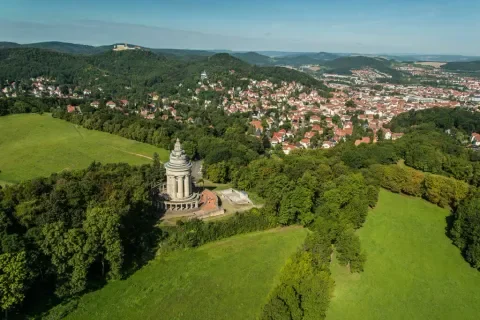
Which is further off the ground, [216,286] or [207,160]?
[207,160]

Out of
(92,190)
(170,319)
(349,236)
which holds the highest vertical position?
(92,190)

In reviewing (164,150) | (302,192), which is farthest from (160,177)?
(164,150)

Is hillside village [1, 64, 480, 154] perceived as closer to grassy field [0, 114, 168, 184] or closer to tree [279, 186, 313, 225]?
grassy field [0, 114, 168, 184]

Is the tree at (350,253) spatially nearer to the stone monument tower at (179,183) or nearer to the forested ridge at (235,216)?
the forested ridge at (235,216)

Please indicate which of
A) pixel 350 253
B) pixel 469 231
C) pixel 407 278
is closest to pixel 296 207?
pixel 350 253

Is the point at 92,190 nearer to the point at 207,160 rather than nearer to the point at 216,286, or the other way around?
the point at 216,286

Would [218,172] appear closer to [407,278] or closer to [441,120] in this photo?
[407,278]

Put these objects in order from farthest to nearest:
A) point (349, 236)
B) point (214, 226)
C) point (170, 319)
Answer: point (214, 226), point (349, 236), point (170, 319)
